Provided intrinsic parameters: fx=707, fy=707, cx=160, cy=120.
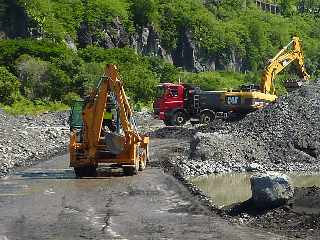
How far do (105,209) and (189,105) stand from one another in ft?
75.0

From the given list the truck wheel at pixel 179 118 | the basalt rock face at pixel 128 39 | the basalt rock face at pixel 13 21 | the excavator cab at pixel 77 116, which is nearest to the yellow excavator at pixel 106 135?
the excavator cab at pixel 77 116

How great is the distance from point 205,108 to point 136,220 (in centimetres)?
2418

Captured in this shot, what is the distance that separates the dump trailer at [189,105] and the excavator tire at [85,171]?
58.6 ft

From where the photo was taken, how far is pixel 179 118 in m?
37.7

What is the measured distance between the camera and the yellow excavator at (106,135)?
62.3ft

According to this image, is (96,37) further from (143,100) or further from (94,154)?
(94,154)

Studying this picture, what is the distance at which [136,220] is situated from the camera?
Answer: 1376 centimetres

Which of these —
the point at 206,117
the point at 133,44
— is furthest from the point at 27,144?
the point at 133,44

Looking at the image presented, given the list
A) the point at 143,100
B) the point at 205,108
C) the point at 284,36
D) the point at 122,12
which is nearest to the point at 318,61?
the point at 284,36

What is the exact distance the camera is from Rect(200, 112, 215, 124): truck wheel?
122 feet

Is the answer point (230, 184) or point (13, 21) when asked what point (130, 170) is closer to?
point (230, 184)

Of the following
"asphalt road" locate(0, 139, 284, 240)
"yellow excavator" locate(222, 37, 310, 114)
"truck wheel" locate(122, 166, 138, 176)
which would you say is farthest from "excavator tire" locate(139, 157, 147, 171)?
"yellow excavator" locate(222, 37, 310, 114)

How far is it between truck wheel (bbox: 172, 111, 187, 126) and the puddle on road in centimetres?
1615

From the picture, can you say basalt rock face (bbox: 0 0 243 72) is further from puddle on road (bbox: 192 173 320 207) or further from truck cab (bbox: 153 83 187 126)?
puddle on road (bbox: 192 173 320 207)
